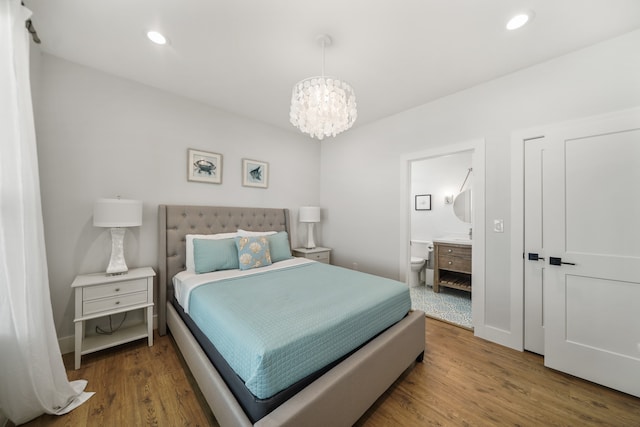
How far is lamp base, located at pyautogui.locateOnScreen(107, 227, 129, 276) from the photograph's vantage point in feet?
6.96

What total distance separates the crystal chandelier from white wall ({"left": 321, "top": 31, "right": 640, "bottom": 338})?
1.51 m

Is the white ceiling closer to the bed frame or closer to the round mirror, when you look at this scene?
the bed frame

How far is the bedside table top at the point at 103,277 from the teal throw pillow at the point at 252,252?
83 cm

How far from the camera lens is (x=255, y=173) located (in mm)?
3400

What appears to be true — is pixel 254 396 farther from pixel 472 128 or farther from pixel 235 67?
pixel 472 128

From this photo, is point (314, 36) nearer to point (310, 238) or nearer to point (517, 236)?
point (517, 236)

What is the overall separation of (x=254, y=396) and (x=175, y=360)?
4.62ft

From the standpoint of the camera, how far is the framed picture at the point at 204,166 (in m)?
2.81

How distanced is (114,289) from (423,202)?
478 cm

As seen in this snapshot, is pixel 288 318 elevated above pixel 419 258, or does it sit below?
above

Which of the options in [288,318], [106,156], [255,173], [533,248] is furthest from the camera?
[255,173]

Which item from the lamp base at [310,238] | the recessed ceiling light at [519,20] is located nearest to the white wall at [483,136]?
the lamp base at [310,238]

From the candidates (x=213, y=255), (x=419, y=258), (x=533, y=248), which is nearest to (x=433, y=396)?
(x=533, y=248)

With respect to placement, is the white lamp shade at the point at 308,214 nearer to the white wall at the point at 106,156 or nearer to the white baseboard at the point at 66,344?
the white wall at the point at 106,156
